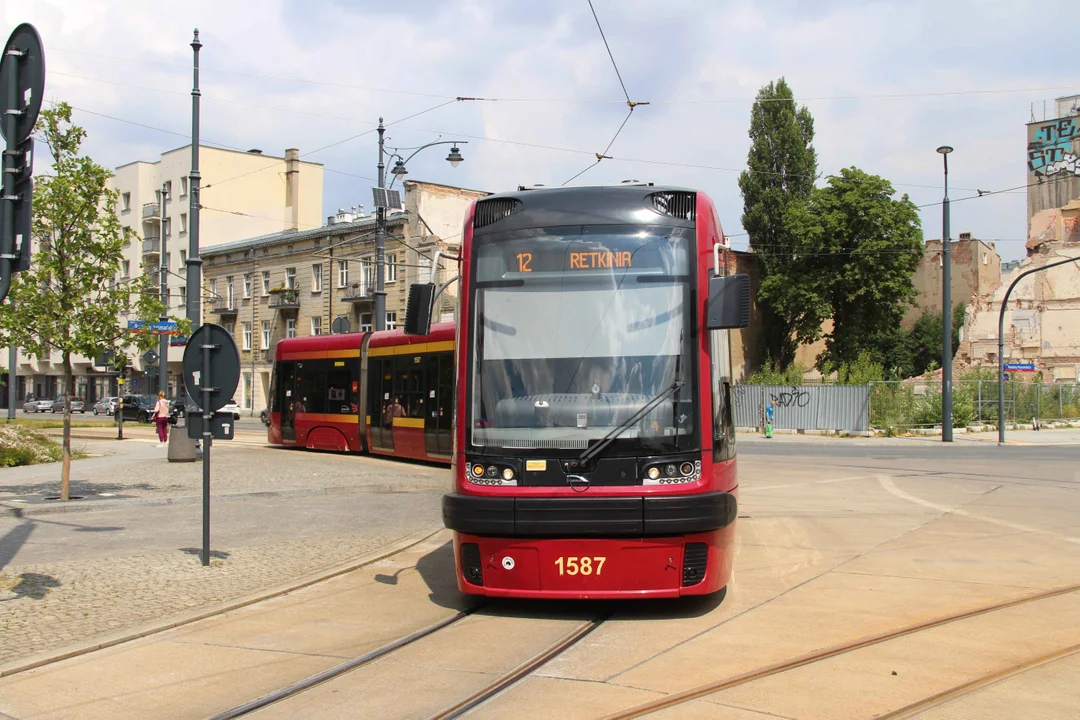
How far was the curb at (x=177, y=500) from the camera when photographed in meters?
13.7

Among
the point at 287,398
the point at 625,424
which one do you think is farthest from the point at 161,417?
the point at 625,424

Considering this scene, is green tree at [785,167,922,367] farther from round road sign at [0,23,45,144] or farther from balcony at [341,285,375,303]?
round road sign at [0,23,45,144]

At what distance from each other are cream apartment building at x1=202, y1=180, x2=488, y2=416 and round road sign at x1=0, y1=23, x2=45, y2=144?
128 ft

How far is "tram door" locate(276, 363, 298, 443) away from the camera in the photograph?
25.5m

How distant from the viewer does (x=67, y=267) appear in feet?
45.7

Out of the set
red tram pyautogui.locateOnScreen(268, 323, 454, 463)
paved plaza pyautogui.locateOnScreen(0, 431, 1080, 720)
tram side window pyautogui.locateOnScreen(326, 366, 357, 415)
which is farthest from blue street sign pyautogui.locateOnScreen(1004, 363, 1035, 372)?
tram side window pyautogui.locateOnScreen(326, 366, 357, 415)

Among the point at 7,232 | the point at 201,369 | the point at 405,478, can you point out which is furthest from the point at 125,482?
the point at 7,232

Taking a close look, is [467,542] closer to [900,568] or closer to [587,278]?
[587,278]

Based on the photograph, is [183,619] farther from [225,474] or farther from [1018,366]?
[1018,366]

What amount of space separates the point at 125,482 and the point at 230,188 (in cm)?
5297

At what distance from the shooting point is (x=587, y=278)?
7555 mm

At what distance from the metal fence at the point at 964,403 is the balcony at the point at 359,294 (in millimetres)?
25682

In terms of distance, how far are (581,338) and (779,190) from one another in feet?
170

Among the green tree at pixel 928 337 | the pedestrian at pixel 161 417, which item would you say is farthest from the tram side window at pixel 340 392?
the green tree at pixel 928 337
